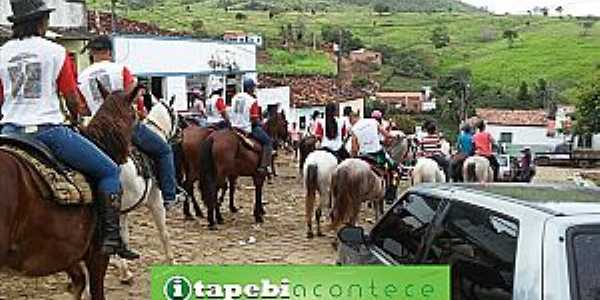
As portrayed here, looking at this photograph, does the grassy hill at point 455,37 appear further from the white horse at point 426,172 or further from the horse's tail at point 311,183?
the horse's tail at point 311,183

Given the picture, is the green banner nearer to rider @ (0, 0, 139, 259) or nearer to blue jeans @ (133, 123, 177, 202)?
rider @ (0, 0, 139, 259)

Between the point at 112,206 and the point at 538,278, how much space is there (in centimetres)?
393

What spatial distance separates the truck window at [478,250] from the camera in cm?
394

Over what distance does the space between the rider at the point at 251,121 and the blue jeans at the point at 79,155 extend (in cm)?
695

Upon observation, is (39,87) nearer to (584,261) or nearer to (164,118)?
(584,261)

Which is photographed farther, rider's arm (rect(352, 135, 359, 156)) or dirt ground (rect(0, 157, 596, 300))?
rider's arm (rect(352, 135, 359, 156))

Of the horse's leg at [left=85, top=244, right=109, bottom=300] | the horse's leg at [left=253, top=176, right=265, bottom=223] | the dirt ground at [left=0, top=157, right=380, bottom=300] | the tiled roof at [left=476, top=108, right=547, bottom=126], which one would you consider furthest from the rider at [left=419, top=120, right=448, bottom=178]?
the tiled roof at [left=476, top=108, right=547, bottom=126]

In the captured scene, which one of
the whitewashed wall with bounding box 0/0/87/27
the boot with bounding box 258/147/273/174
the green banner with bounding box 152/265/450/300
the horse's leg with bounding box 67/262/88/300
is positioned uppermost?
the whitewashed wall with bounding box 0/0/87/27

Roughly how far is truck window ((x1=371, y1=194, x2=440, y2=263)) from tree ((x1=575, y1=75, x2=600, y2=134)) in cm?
5396

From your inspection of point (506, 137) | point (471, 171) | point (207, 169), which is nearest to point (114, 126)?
point (207, 169)

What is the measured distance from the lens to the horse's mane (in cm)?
732

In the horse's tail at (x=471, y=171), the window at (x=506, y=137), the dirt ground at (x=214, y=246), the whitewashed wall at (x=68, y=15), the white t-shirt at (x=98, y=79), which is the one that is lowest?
the window at (x=506, y=137)

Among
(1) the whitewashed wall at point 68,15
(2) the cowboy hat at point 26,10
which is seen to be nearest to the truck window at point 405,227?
(2) the cowboy hat at point 26,10

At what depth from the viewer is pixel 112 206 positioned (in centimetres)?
664
